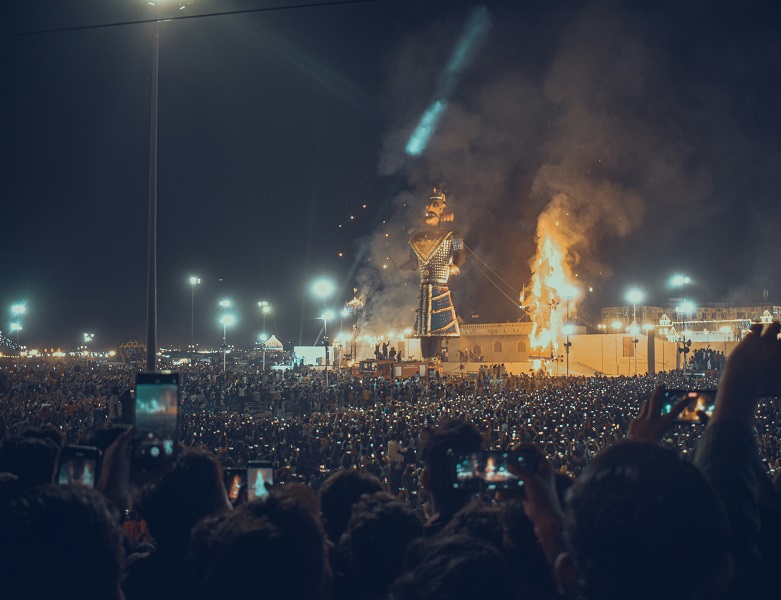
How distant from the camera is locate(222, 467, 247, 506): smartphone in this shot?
14.7ft

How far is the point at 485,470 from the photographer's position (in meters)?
3.15

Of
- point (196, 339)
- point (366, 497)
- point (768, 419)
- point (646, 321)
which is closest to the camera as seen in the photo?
point (366, 497)

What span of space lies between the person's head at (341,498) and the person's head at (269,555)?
→ 56.0 inches

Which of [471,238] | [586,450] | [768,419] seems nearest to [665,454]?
[586,450]

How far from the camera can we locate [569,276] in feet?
170

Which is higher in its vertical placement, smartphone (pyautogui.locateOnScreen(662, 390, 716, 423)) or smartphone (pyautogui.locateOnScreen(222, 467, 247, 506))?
smartphone (pyautogui.locateOnScreen(662, 390, 716, 423))

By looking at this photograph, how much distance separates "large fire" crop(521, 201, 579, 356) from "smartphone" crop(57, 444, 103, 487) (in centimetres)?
4726

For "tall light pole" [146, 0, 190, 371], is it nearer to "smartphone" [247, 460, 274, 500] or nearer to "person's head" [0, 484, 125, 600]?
"smartphone" [247, 460, 274, 500]

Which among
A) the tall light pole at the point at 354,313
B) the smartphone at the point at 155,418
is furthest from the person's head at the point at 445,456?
the tall light pole at the point at 354,313

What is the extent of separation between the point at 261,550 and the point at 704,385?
27564 millimetres

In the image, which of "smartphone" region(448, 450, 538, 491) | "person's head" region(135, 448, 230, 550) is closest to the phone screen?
"smartphone" region(448, 450, 538, 491)

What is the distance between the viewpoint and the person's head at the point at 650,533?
1490 mm

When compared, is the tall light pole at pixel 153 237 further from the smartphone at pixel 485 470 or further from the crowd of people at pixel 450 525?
the smartphone at pixel 485 470

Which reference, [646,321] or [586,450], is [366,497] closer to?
[586,450]
